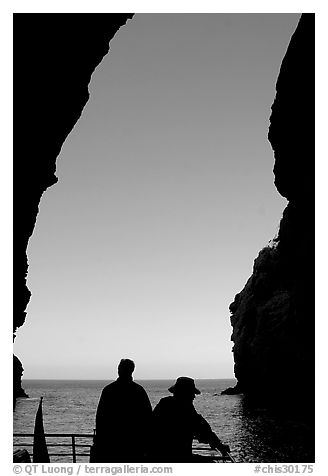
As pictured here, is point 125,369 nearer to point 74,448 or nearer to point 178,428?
point 178,428

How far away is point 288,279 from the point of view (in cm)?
5191

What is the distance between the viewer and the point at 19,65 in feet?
37.4

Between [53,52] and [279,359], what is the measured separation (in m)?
50.1

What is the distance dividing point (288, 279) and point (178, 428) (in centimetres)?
4812

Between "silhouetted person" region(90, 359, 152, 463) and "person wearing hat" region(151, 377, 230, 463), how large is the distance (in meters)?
0.16

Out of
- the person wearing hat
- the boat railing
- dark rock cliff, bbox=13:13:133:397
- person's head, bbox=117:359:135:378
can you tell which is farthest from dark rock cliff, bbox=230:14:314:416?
person's head, bbox=117:359:135:378

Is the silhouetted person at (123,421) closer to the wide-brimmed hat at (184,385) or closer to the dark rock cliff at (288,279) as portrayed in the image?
the wide-brimmed hat at (184,385)

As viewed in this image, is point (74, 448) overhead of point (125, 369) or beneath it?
beneath

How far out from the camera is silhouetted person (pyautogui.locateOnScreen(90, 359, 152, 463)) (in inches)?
232

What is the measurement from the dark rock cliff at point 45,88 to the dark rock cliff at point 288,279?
22.9 feet

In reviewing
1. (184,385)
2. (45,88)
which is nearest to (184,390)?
(184,385)

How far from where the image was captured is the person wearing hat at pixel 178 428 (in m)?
5.79

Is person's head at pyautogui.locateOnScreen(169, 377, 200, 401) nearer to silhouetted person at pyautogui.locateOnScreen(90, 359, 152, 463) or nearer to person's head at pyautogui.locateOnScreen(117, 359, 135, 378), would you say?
silhouetted person at pyautogui.locateOnScreen(90, 359, 152, 463)
